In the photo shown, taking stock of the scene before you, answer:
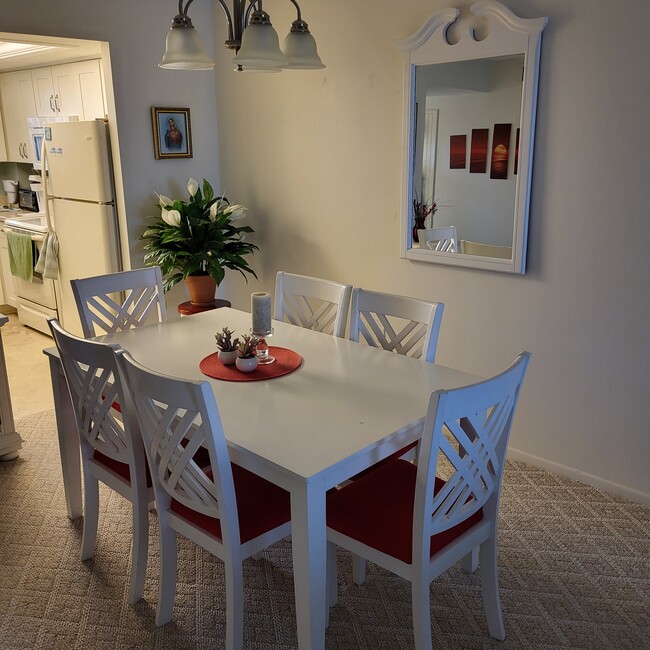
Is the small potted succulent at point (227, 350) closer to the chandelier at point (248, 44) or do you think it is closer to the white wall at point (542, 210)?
the chandelier at point (248, 44)

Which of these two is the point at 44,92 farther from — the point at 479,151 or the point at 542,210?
the point at 542,210

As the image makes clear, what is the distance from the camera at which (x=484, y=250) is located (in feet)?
10.1

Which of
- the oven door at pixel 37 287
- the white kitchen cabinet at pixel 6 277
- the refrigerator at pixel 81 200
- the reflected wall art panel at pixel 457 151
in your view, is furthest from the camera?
the white kitchen cabinet at pixel 6 277

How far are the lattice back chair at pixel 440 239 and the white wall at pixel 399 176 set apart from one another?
0.38 feet

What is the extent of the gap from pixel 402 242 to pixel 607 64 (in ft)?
4.18

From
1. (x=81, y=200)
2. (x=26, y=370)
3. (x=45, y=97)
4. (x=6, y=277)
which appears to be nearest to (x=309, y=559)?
(x=81, y=200)

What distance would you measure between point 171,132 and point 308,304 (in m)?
1.88

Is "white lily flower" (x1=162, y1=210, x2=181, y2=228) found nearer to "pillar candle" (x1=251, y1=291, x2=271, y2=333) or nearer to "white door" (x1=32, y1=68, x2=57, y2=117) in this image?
"pillar candle" (x1=251, y1=291, x2=271, y2=333)

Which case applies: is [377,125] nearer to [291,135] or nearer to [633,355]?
[291,135]

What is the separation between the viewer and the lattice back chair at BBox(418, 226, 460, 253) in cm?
322

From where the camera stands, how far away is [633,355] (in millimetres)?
2715

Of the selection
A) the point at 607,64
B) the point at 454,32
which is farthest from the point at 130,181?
the point at 607,64

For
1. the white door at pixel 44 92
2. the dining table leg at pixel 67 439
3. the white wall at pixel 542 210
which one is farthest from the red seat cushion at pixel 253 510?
the white door at pixel 44 92

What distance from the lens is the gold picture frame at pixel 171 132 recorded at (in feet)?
13.4
